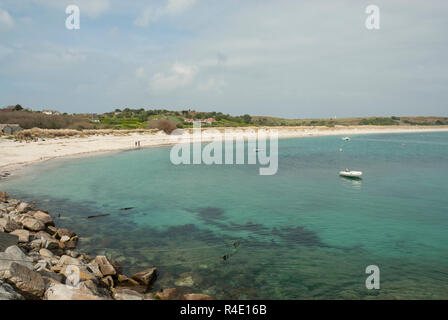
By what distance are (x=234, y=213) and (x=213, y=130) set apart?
92136 millimetres

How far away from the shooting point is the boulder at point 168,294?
9.25 metres

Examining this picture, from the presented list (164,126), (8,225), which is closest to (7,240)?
(8,225)

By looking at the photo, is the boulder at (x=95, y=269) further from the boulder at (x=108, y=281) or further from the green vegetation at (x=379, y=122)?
the green vegetation at (x=379, y=122)

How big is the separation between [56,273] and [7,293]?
266cm

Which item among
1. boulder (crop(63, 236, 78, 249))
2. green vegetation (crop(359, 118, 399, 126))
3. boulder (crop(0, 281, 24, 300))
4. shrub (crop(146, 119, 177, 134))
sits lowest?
boulder (crop(63, 236, 78, 249))

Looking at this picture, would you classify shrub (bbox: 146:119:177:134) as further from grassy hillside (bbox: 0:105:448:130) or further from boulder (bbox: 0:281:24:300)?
boulder (bbox: 0:281:24:300)

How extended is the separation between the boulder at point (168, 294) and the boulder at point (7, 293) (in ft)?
12.2

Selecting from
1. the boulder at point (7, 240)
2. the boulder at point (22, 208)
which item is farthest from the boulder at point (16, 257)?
the boulder at point (22, 208)

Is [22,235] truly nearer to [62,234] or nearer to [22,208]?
[62,234]

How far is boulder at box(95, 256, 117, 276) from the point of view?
1026cm

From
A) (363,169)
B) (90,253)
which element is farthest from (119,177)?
(363,169)

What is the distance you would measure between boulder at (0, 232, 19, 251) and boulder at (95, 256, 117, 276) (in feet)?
10.5

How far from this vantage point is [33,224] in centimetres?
1395

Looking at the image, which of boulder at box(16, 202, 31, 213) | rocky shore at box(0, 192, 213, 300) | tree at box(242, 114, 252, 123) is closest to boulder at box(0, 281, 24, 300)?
rocky shore at box(0, 192, 213, 300)
